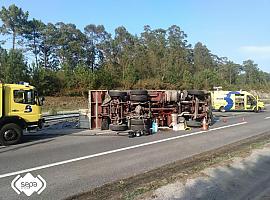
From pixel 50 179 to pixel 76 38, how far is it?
78.4 meters

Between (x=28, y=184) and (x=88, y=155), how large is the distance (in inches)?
133

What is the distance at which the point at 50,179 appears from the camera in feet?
28.4

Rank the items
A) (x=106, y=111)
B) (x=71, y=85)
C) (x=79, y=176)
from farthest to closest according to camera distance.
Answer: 1. (x=71, y=85)
2. (x=106, y=111)
3. (x=79, y=176)

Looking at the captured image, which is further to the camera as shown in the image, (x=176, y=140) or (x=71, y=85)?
(x=71, y=85)

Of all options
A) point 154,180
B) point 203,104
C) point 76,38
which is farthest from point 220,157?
point 76,38

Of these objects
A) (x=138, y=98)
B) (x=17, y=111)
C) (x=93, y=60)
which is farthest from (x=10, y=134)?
(x=93, y=60)

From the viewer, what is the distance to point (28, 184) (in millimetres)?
8633

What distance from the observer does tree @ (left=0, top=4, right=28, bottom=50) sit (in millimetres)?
63000

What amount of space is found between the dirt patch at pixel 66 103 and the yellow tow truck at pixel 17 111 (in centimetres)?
2538

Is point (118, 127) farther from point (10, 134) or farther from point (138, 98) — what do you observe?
point (10, 134)

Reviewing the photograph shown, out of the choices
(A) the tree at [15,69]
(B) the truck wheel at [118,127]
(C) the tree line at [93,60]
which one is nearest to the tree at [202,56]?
(C) the tree line at [93,60]

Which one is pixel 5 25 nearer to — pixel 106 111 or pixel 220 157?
pixel 106 111

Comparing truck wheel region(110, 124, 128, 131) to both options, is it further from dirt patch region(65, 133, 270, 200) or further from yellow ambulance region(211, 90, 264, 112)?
yellow ambulance region(211, 90, 264, 112)

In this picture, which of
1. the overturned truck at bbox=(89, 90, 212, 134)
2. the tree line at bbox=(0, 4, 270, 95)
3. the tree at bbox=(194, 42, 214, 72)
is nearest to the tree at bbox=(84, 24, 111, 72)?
the tree line at bbox=(0, 4, 270, 95)
